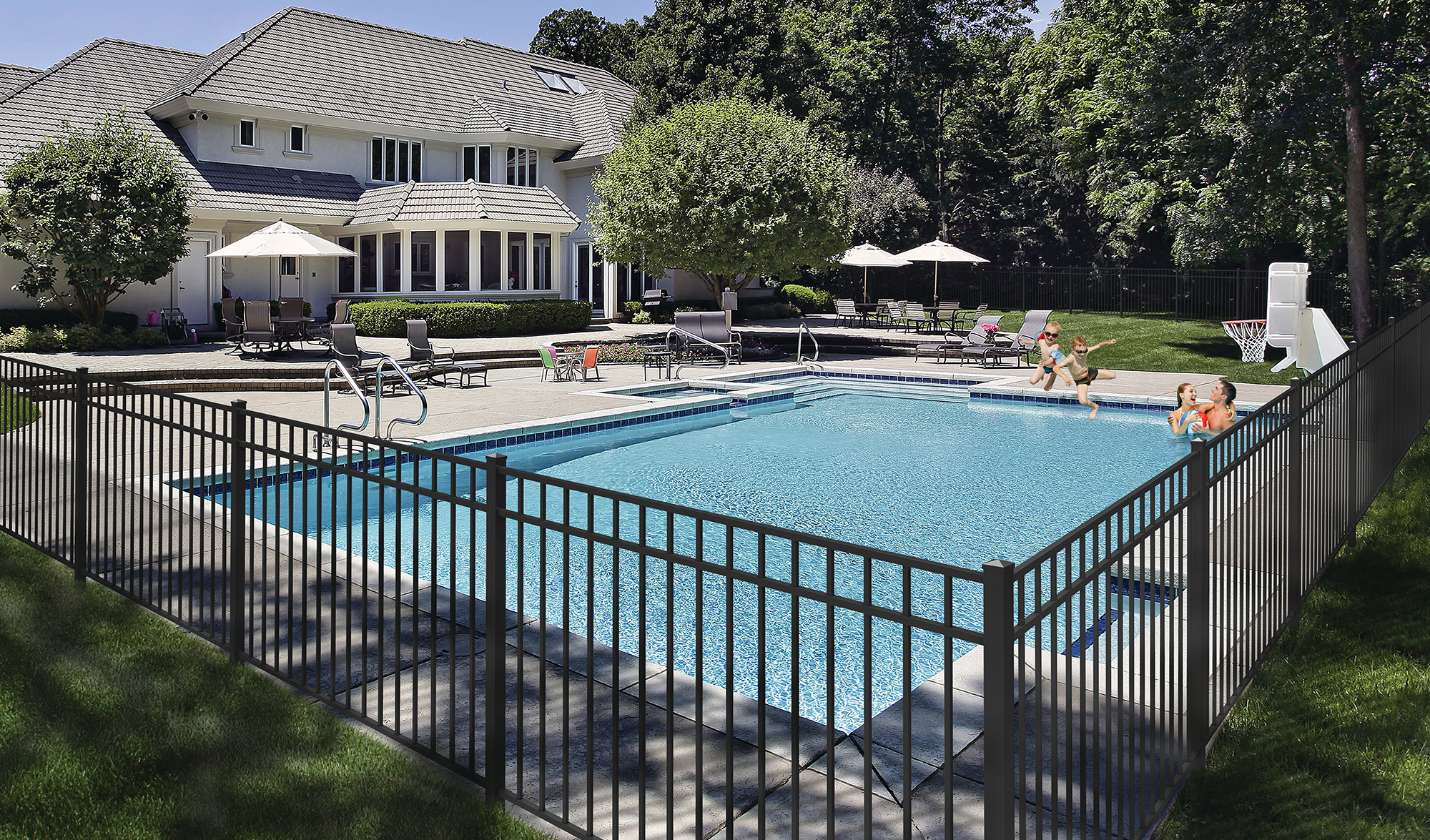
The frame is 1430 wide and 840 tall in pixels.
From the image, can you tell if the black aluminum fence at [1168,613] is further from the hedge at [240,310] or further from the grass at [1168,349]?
the hedge at [240,310]

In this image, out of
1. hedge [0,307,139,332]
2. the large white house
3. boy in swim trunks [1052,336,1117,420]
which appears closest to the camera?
boy in swim trunks [1052,336,1117,420]

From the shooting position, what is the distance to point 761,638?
3100 millimetres

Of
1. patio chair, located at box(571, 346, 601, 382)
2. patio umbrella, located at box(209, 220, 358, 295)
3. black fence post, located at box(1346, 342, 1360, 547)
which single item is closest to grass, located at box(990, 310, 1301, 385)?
patio chair, located at box(571, 346, 601, 382)

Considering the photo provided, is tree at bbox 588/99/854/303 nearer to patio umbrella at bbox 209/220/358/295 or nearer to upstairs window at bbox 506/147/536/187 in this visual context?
patio umbrella at bbox 209/220/358/295

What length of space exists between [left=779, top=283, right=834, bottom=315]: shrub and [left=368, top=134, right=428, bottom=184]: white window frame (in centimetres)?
1418

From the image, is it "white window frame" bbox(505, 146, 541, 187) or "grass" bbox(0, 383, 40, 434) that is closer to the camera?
"grass" bbox(0, 383, 40, 434)

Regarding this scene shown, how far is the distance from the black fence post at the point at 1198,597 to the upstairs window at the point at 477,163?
33450 millimetres

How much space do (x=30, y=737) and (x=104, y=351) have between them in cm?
2052

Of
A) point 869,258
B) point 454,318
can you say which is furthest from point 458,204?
point 869,258

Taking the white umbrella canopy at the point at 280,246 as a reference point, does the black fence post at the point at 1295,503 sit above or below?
below

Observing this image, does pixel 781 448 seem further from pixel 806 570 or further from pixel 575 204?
pixel 575 204

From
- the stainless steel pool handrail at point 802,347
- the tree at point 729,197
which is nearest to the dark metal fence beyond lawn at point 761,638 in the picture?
the stainless steel pool handrail at point 802,347

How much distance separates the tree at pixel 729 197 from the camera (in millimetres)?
25188

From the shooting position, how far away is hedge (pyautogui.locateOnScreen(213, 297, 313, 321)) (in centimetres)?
2566
